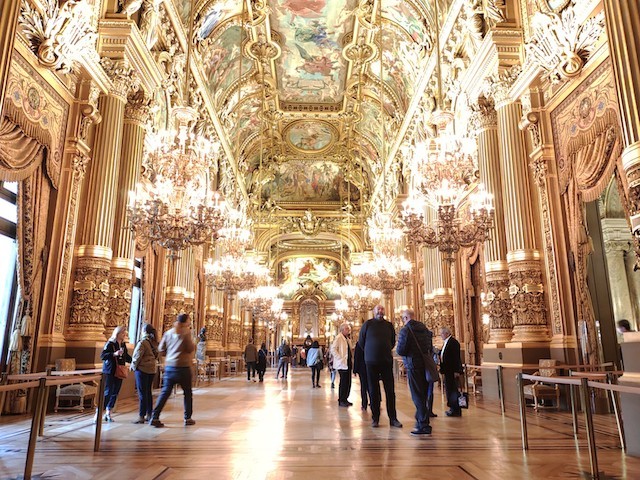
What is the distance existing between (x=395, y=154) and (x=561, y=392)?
1384 cm

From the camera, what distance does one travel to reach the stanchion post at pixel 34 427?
3326mm

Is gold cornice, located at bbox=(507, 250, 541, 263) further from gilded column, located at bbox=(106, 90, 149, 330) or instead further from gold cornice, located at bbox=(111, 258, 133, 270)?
gold cornice, located at bbox=(111, 258, 133, 270)

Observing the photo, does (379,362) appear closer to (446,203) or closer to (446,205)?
(446,205)

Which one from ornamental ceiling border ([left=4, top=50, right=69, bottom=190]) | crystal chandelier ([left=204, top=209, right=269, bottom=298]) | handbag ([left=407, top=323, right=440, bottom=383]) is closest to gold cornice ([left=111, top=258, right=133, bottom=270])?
ornamental ceiling border ([left=4, top=50, right=69, bottom=190])

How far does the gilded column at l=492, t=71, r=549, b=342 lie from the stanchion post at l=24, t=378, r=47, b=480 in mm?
7421

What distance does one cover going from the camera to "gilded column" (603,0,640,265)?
438 centimetres

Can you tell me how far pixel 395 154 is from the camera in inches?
800

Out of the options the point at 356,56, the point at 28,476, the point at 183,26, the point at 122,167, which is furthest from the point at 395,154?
the point at 28,476

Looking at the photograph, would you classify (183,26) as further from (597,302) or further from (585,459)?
(585,459)

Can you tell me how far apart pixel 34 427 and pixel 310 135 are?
2154cm

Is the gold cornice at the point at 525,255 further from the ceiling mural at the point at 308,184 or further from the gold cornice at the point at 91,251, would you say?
the ceiling mural at the point at 308,184

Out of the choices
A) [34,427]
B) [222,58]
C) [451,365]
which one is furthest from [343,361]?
[222,58]

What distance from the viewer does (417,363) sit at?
5.70 m

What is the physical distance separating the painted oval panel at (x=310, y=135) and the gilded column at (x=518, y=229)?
13.6 metres
